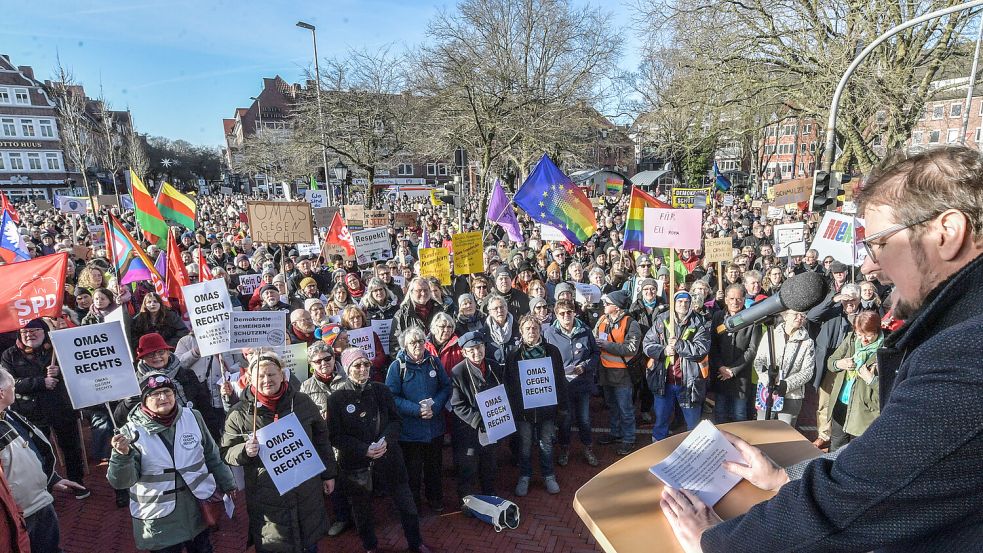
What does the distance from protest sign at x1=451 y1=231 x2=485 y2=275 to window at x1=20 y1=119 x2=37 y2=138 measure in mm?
65804

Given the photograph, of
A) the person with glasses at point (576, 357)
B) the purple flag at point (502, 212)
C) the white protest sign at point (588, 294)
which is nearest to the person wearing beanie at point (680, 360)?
the person with glasses at point (576, 357)

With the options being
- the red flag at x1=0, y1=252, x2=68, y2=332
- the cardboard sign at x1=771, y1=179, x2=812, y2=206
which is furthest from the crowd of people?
the cardboard sign at x1=771, y1=179, x2=812, y2=206

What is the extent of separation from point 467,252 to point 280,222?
3.50m

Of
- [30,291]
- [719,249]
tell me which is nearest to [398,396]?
[30,291]

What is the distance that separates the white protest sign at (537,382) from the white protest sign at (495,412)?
0.74 ft

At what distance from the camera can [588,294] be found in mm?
7500

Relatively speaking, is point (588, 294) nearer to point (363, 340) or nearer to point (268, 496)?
point (363, 340)

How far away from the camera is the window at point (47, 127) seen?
53250 millimetres

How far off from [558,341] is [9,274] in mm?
5769

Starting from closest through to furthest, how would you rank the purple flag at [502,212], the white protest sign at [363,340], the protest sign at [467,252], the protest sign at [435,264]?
the white protest sign at [363,340] → the protest sign at [435,264] → the protest sign at [467,252] → the purple flag at [502,212]

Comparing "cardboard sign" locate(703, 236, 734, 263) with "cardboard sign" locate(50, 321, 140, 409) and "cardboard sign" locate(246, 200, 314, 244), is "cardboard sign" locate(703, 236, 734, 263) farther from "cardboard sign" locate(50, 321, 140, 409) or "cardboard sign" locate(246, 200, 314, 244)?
"cardboard sign" locate(50, 321, 140, 409)

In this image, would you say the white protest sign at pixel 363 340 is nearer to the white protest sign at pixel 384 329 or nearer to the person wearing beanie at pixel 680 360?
the white protest sign at pixel 384 329

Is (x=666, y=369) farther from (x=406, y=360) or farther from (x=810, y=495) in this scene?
(x=810, y=495)

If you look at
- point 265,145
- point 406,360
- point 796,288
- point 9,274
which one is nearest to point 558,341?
point 406,360
